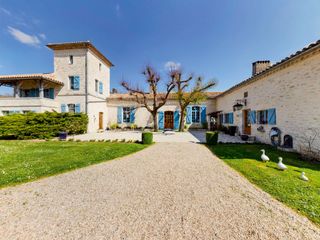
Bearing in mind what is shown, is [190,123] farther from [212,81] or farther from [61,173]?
[61,173]

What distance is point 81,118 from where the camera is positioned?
1370 cm

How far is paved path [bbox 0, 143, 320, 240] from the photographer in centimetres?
212

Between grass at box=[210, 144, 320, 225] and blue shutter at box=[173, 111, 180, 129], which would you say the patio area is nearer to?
grass at box=[210, 144, 320, 225]

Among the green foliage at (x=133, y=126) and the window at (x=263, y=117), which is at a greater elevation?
the window at (x=263, y=117)

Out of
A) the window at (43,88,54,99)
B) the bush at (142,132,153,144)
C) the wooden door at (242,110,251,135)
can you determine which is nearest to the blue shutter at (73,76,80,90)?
the window at (43,88,54,99)

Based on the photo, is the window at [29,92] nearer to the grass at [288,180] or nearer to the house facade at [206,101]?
the house facade at [206,101]

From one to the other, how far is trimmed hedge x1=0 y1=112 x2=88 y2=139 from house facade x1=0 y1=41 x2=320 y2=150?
9.96 feet

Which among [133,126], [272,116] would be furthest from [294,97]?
[133,126]

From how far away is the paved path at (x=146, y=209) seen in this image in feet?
6.97

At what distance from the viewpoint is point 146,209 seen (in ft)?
8.79

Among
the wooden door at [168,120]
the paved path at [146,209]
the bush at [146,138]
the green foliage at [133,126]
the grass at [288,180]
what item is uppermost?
the wooden door at [168,120]

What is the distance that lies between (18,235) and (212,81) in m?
15.7

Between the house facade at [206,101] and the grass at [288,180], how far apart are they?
→ 1.92 metres

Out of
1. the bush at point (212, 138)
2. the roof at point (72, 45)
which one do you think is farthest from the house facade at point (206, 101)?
the bush at point (212, 138)
